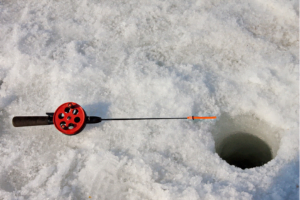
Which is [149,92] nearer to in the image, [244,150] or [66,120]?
[66,120]

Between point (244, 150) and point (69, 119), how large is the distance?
1.69m

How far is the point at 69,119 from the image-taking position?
6.08ft

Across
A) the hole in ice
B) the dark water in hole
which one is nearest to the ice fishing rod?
the hole in ice

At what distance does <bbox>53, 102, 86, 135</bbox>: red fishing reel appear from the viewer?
1.84 metres

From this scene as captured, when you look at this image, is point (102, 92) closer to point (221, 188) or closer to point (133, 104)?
point (133, 104)

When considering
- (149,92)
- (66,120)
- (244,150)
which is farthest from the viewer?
(244,150)

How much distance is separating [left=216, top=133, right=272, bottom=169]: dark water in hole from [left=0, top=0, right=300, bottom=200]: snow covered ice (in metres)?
0.09

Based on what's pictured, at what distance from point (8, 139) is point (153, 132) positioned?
1.29 meters

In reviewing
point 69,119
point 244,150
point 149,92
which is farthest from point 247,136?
point 69,119

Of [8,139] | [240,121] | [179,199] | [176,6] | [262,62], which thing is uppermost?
[176,6]

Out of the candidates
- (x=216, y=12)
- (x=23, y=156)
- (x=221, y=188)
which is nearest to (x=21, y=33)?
(x=23, y=156)

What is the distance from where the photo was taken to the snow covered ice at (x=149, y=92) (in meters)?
1.70

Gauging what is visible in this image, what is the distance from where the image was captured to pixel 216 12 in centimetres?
258

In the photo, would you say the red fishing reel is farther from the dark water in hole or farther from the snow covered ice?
the dark water in hole
